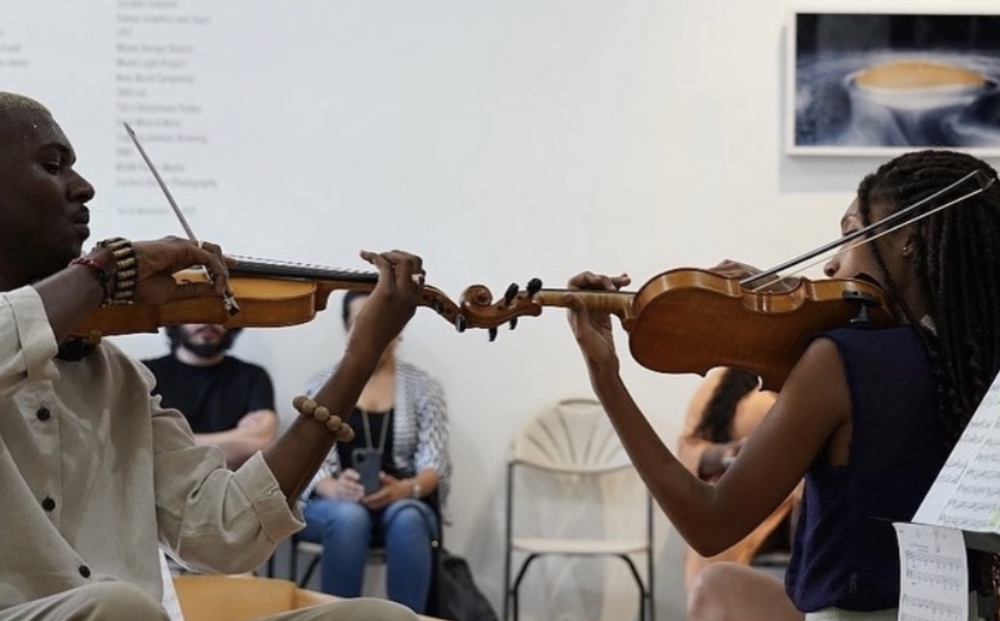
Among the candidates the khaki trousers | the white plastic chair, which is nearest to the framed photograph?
the white plastic chair

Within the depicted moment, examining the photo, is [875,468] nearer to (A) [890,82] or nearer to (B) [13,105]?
(B) [13,105]

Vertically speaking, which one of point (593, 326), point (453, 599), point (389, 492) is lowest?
point (453, 599)

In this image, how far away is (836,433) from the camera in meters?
1.82

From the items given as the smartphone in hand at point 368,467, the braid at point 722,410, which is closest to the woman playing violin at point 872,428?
the braid at point 722,410

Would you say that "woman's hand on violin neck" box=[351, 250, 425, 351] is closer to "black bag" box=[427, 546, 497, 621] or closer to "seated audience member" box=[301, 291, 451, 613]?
"seated audience member" box=[301, 291, 451, 613]

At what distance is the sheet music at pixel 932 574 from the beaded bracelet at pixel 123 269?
92cm

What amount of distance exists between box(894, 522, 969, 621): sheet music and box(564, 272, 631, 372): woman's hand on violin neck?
0.59 m

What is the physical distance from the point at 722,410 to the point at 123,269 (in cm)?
305

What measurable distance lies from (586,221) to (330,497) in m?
1.41

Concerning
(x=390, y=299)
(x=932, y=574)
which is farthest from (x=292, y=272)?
(x=932, y=574)

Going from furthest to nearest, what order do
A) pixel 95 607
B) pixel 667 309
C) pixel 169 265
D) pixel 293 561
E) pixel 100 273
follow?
1. pixel 293 561
2. pixel 667 309
3. pixel 169 265
4. pixel 100 273
5. pixel 95 607

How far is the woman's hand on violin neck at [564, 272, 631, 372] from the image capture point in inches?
81.3

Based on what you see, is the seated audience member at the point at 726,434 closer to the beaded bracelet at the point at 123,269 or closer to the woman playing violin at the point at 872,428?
the woman playing violin at the point at 872,428

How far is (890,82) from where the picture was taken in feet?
15.9
